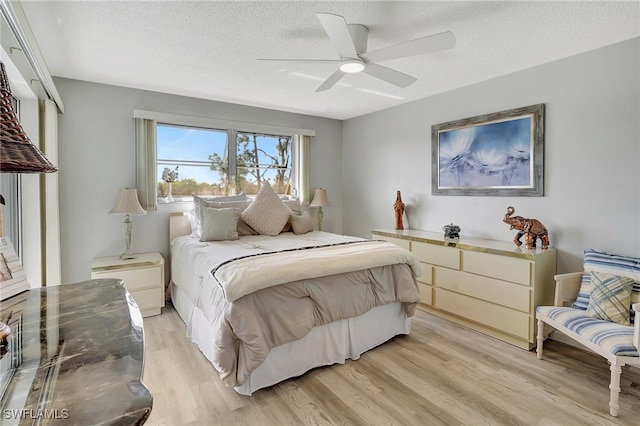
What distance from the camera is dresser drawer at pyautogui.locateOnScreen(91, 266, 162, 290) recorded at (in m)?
3.28

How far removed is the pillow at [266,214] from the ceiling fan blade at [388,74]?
1937 millimetres

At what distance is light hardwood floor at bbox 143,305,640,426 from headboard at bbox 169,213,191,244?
142cm

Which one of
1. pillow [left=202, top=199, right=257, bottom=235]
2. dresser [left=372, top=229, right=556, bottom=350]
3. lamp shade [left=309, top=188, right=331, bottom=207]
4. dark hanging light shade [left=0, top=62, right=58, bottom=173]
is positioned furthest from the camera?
lamp shade [left=309, top=188, right=331, bottom=207]

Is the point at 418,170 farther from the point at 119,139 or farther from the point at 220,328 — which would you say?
the point at 119,139

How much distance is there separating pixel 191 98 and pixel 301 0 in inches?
103

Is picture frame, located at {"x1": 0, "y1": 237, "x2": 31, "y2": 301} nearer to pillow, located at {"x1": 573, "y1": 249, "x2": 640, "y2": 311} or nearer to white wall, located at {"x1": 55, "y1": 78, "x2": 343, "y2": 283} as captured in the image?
white wall, located at {"x1": 55, "y1": 78, "x2": 343, "y2": 283}

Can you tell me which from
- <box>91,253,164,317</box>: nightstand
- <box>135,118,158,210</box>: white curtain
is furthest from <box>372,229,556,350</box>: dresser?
<box>135,118,158,210</box>: white curtain

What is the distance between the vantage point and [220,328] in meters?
2.07

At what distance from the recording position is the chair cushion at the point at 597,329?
202 cm

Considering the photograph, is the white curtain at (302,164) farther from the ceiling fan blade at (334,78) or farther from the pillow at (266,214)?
the ceiling fan blade at (334,78)

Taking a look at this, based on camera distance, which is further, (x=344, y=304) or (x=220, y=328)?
(x=344, y=304)

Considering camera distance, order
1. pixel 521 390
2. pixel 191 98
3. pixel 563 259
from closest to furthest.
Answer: pixel 521 390
pixel 563 259
pixel 191 98

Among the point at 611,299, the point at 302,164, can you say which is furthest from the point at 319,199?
the point at 611,299

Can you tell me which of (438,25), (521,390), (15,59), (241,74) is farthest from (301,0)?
(521,390)
